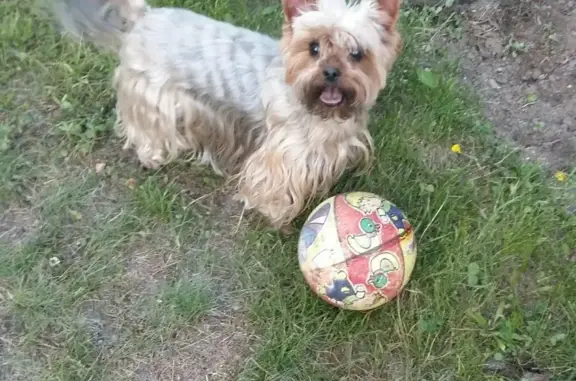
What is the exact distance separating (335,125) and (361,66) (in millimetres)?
322

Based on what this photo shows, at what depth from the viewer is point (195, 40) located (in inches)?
127

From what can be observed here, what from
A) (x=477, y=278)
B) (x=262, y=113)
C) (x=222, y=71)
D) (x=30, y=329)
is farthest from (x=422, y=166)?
(x=30, y=329)

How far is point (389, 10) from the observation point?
2.82 m

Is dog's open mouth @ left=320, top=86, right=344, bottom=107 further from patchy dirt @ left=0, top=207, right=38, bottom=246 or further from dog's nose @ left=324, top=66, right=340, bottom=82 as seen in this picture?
patchy dirt @ left=0, top=207, right=38, bottom=246

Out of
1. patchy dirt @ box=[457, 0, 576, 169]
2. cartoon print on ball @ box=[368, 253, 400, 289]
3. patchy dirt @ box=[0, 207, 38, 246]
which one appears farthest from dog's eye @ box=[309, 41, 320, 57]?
patchy dirt @ box=[0, 207, 38, 246]

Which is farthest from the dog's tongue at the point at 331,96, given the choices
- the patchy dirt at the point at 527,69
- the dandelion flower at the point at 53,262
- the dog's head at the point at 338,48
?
the dandelion flower at the point at 53,262

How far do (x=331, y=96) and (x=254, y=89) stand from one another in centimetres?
48

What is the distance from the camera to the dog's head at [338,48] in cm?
276

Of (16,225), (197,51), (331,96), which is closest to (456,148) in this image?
(331,96)

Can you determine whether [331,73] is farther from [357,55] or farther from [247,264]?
[247,264]

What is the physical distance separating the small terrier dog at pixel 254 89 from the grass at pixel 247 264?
0.21 m

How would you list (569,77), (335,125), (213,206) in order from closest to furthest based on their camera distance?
(335,125) < (213,206) < (569,77)

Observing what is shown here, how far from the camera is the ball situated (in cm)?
282

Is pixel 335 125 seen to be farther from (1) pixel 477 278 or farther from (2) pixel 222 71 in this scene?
(1) pixel 477 278
